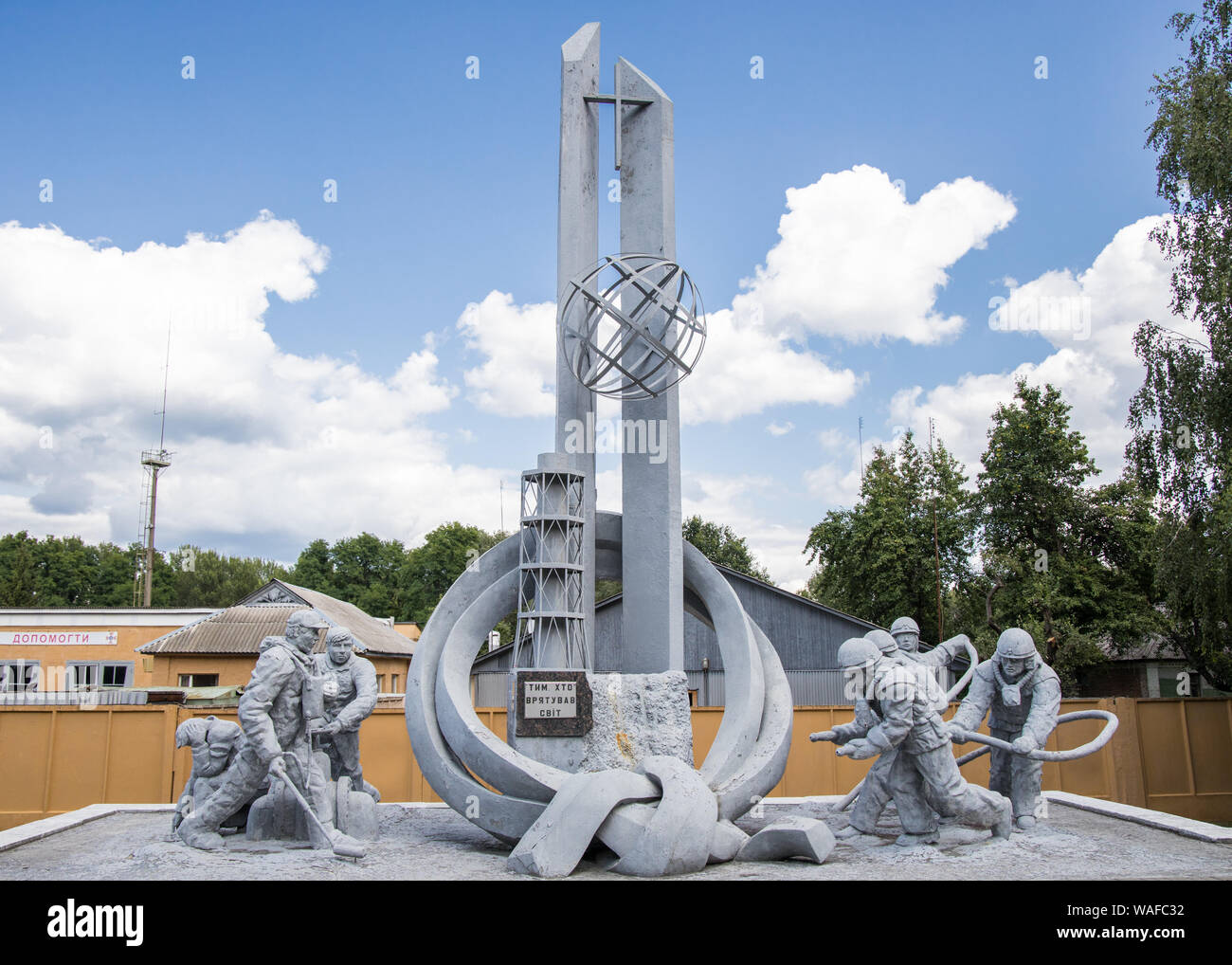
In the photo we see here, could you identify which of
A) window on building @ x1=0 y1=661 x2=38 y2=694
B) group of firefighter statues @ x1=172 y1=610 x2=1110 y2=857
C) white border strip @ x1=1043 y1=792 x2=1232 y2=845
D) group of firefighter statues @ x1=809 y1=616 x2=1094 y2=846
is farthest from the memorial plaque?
window on building @ x1=0 y1=661 x2=38 y2=694

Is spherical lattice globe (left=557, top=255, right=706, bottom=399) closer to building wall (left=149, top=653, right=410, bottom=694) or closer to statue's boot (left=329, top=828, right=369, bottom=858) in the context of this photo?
statue's boot (left=329, top=828, right=369, bottom=858)

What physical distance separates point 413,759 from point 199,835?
17.7ft

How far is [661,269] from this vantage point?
436 inches

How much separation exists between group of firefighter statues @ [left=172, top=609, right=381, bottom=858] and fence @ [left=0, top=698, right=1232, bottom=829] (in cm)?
449

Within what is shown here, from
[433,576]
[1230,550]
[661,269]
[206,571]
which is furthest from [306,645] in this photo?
[206,571]

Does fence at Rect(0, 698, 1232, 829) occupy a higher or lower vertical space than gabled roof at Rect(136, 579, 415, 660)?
lower

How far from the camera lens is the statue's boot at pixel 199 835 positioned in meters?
8.76

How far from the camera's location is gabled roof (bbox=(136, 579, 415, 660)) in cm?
2830

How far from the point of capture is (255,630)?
2944 centimetres

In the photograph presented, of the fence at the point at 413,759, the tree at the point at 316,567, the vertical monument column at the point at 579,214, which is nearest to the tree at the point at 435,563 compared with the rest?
the tree at the point at 316,567

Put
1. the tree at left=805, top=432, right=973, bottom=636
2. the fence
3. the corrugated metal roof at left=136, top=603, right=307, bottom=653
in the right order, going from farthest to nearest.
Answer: the tree at left=805, top=432, right=973, bottom=636 → the corrugated metal roof at left=136, top=603, right=307, bottom=653 → the fence

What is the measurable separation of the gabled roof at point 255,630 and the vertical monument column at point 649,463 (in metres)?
15.8
